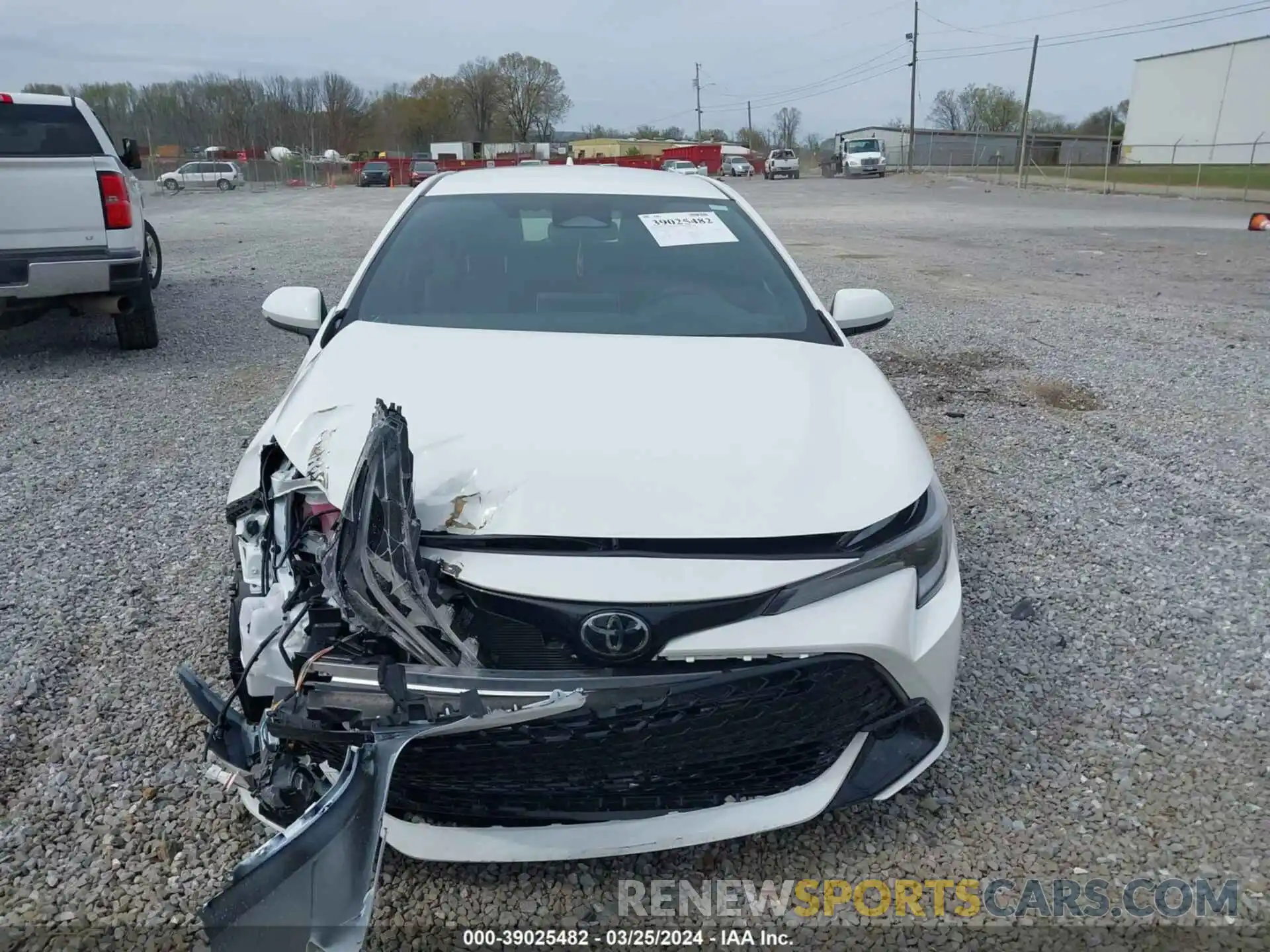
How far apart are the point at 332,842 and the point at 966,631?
2.36 m

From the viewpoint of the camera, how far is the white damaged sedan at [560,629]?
1.85m

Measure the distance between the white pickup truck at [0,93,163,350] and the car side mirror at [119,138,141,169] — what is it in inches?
50.6

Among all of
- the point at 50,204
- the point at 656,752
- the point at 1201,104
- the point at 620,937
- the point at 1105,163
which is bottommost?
the point at 620,937

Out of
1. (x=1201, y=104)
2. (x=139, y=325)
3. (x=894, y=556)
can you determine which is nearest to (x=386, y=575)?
(x=894, y=556)

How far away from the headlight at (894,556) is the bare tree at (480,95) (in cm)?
9013

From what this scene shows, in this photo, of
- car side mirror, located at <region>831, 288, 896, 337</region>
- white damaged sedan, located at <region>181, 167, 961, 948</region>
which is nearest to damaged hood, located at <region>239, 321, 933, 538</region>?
white damaged sedan, located at <region>181, 167, 961, 948</region>

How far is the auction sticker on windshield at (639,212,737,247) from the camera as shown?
3.72 metres

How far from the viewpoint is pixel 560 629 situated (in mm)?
1914

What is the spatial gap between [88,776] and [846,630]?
6.82 ft

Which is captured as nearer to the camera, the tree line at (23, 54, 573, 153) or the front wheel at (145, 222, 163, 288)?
the front wheel at (145, 222, 163, 288)

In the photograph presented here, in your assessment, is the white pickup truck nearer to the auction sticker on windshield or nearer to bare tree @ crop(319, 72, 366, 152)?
the auction sticker on windshield

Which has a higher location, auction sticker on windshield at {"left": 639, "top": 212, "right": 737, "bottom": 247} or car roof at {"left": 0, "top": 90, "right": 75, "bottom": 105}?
car roof at {"left": 0, "top": 90, "right": 75, "bottom": 105}

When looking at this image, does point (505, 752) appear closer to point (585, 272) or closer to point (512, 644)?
point (512, 644)

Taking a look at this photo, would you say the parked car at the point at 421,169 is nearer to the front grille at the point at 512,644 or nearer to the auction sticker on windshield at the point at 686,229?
the auction sticker on windshield at the point at 686,229
